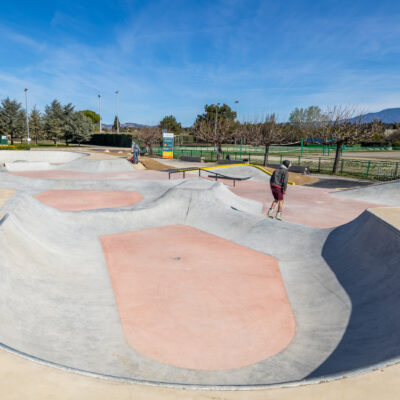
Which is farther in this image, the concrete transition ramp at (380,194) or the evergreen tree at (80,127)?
the evergreen tree at (80,127)

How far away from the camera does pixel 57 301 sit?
498cm

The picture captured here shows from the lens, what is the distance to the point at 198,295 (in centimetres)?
531

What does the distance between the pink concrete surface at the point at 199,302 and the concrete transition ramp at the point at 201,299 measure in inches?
0.9

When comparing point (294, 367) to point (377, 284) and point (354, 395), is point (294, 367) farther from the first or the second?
point (377, 284)

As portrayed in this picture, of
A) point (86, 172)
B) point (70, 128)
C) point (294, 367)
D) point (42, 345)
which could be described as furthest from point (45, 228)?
point (70, 128)

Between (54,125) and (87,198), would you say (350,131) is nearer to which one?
(87,198)

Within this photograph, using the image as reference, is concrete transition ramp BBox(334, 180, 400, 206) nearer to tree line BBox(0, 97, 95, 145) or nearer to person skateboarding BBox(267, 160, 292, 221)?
person skateboarding BBox(267, 160, 292, 221)

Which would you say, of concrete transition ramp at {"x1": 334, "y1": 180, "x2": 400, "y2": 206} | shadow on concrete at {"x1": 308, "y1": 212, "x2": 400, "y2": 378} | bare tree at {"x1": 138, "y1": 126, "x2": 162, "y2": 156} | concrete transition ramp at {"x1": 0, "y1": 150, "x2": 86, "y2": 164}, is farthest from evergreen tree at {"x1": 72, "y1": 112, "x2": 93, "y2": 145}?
shadow on concrete at {"x1": 308, "y1": 212, "x2": 400, "y2": 378}

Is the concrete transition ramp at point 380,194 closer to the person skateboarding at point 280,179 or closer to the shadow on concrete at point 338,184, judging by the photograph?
the shadow on concrete at point 338,184

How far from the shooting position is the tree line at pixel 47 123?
5366cm

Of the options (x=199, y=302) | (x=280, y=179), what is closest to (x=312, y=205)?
(x=280, y=179)

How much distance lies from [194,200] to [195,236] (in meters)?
2.45

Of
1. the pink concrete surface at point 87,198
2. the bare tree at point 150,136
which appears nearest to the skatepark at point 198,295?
the pink concrete surface at point 87,198

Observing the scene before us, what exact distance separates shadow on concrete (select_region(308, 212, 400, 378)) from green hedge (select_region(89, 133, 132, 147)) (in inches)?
2291
